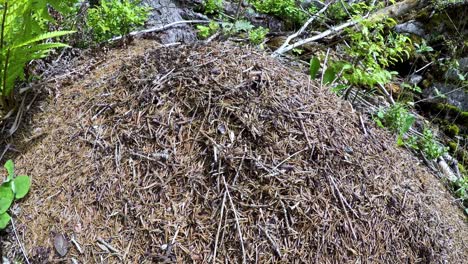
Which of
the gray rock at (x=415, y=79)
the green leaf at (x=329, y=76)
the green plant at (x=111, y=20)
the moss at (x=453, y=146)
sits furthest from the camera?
the gray rock at (x=415, y=79)

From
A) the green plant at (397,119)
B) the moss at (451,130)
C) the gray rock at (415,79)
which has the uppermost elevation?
the green plant at (397,119)

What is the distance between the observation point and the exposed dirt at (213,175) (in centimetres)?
191

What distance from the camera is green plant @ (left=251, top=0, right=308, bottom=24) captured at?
192 inches

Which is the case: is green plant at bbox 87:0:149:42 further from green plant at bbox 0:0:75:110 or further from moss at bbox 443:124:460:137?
moss at bbox 443:124:460:137

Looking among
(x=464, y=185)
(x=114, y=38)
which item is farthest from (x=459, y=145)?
(x=114, y=38)

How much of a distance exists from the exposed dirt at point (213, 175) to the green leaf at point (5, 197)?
90 mm

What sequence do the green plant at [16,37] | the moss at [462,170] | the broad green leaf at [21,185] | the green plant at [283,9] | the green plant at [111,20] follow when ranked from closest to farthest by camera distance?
the broad green leaf at [21,185]
the green plant at [16,37]
the green plant at [111,20]
the moss at [462,170]
the green plant at [283,9]

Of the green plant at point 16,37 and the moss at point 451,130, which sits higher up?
the green plant at point 16,37


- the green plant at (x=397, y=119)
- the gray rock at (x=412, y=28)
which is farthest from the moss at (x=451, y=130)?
the gray rock at (x=412, y=28)

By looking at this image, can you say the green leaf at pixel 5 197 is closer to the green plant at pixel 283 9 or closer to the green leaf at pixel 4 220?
the green leaf at pixel 4 220

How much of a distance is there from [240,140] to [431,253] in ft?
4.65

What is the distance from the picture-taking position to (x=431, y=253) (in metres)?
2.34

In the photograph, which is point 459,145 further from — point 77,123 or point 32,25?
point 32,25

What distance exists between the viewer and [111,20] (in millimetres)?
3293
